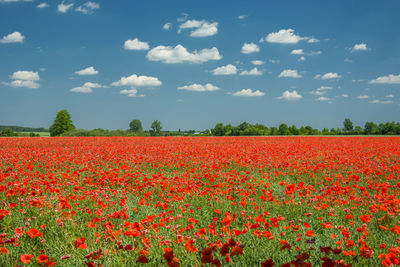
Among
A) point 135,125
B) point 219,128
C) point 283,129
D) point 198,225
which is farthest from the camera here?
point 135,125

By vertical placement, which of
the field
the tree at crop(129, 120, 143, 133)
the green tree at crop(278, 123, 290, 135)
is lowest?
the field

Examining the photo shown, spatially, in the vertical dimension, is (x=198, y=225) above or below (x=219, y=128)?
below

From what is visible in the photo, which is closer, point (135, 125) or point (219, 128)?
point (219, 128)

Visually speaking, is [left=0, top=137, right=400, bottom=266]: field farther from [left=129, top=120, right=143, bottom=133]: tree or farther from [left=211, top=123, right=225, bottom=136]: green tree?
[left=129, top=120, right=143, bottom=133]: tree

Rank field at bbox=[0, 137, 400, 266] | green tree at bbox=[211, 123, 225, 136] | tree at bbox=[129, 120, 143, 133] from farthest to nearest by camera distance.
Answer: tree at bbox=[129, 120, 143, 133] < green tree at bbox=[211, 123, 225, 136] < field at bbox=[0, 137, 400, 266]

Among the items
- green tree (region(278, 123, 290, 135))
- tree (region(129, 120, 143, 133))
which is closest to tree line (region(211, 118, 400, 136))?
green tree (region(278, 123, 290, 135))

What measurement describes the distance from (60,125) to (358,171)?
2946 inches

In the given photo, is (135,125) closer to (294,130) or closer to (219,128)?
(219,128)

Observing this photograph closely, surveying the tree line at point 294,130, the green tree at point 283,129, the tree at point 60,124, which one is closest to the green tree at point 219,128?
the tree line at point 294,130

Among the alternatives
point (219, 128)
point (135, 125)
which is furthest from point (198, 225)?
point (135, 125)

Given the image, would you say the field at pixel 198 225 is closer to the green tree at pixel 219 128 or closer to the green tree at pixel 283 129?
the green tree at pixel 283 129

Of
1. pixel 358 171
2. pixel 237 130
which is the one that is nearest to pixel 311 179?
pixel 358 171

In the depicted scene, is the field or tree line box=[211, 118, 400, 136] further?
tree line box=[211, 118, 400, 136]

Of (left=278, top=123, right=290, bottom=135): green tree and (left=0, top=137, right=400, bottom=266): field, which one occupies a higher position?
(left=278, top=123, right=290, bottom=135): green tree
